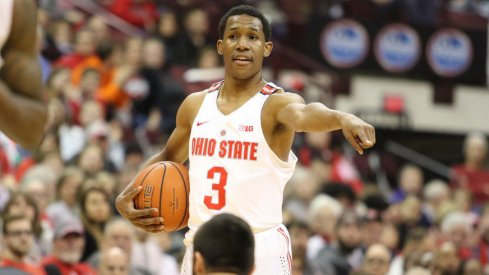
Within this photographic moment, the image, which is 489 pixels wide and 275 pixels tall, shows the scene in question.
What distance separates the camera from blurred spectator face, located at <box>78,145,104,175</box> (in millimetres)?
11305

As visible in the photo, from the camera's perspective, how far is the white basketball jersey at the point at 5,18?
3545 millimetres

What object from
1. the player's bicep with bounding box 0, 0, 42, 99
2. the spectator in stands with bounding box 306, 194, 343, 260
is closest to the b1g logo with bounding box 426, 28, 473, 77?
the spectator in stands with bounding box 306, 194, 343, 260

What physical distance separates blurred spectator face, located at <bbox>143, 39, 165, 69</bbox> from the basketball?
880cm

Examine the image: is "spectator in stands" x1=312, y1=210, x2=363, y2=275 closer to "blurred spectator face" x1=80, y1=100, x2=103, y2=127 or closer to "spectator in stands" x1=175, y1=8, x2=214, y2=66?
"blurred spectator face" x1=80, y1=100, x2=103, y2=127

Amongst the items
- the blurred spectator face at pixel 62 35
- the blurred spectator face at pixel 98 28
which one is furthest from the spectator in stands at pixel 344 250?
the blurred spectator face at pixel 98 28

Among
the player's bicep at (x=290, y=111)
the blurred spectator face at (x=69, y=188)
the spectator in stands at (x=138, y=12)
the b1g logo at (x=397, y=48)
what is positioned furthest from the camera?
the b1g logo at (x=397, y=48)

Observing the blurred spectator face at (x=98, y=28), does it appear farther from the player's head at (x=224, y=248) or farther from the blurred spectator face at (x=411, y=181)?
the player's head at (x=224, y=248)

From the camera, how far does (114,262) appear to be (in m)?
8.50

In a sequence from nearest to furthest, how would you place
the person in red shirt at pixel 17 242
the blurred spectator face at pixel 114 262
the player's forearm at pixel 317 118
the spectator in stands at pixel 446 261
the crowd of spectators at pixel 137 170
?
the player's forearm at pixel 317 118, the person in red shirt at pixel 17 242, the blurred spectator face at pixel 114 262, the crowd of spectators at pixel 137 170, the spectator in stands at pixel 446 261

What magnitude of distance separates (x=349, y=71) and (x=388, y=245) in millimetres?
6497

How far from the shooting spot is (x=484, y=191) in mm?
15266

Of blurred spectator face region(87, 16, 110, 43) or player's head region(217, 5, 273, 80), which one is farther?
blurred spectator face region(87, 16, 110, 43)

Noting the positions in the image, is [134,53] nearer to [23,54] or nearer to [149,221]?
[149,221]

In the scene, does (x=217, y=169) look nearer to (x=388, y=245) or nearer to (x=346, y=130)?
(x=346, y=130)
